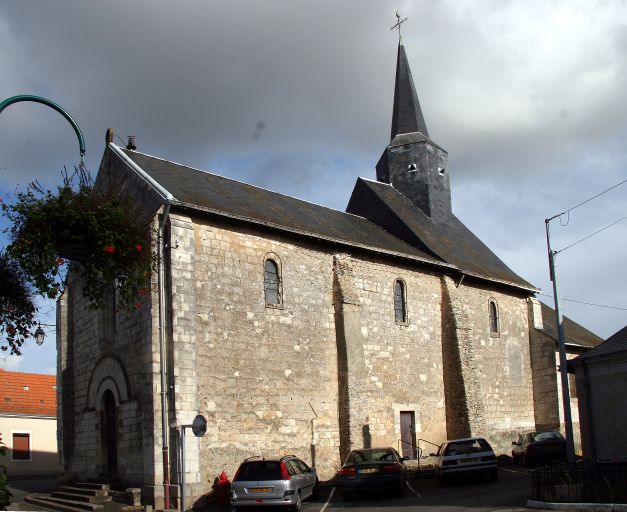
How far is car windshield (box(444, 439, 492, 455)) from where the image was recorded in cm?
1909

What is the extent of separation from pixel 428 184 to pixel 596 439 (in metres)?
16.3

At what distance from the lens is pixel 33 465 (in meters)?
33.1

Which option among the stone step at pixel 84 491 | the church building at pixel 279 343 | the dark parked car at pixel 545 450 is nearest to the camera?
the church building at pixel 279 343

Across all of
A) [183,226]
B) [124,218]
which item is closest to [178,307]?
[183,226]

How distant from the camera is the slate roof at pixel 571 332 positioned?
30780 millimetres

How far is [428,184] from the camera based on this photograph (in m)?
30.9

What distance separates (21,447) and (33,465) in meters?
1.00

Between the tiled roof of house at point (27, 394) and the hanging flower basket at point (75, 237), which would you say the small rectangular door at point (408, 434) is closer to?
the hanging flower basket at point (75, 237)

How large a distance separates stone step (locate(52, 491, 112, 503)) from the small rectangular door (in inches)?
373

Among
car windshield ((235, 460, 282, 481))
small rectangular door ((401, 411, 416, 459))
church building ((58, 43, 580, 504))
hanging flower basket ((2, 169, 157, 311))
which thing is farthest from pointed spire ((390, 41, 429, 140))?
hanging flower basket ((2, 169, 157, 311))

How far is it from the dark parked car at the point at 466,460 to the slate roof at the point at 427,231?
842cm

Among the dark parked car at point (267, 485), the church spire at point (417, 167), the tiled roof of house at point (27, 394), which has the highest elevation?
the church spire at point (417, 167)

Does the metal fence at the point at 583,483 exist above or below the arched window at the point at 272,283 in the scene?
below

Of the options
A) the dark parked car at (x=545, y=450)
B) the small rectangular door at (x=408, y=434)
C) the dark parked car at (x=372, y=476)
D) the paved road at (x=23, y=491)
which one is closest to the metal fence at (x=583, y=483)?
the dark parked car at (x=372, y=476)
